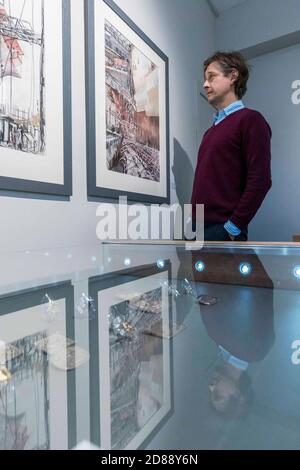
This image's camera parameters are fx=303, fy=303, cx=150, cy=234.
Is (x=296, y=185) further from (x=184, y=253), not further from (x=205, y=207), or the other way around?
(x=184, y=253)

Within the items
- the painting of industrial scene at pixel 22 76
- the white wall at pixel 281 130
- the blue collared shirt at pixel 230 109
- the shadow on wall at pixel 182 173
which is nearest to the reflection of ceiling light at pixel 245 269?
the painting of industrial scene at pixel 22 76

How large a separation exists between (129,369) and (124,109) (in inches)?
46.3

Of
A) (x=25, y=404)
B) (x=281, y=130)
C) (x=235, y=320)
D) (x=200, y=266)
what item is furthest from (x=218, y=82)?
(x=25, y=404)

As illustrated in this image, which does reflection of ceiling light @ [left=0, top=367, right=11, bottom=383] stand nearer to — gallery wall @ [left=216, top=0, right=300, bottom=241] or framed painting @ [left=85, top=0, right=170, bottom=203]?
framed painting @ [left=85, top=0, right=170, bottom=203]

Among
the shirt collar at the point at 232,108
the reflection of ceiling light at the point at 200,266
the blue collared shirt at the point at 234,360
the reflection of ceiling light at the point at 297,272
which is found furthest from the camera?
the shirt collar at the point at 232,108

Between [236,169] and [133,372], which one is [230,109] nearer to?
[236,169]

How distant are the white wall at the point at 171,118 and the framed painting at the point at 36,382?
396 mm

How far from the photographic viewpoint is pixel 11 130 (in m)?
0.84

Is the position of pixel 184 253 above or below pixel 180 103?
below

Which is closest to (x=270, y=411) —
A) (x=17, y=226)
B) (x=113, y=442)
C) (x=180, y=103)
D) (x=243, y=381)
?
(x=243, y=381)

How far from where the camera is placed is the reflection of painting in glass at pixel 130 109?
121 centimetres

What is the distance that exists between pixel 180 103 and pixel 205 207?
0.87 m

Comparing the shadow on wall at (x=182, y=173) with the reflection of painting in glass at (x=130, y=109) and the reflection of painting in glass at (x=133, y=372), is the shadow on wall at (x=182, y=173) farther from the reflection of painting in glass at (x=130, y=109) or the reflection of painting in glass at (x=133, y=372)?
the reflection of painting in glass at (x=133, y=372)
